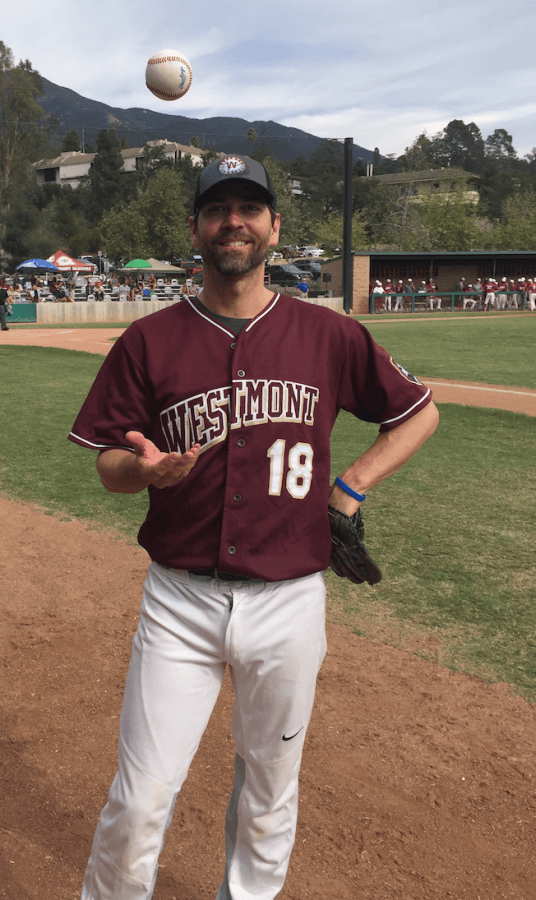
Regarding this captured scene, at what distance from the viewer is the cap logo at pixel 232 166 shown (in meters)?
2.28

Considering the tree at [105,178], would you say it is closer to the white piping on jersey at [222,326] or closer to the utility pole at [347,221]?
the utility pole at [347,221]

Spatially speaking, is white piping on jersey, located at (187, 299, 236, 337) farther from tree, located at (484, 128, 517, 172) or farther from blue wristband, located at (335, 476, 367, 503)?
tree, located at (484, 128, 517, 172)

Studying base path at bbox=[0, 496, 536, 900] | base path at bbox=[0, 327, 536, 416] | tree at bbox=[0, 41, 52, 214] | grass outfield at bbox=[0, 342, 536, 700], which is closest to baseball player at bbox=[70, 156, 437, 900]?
base path at bbox=[0, 496, 536, 900]

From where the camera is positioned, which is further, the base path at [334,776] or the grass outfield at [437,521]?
the grass outfield at [437,521]

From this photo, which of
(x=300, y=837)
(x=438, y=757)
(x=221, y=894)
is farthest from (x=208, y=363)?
(x=438, y=757)

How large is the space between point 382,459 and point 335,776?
1.55 metres

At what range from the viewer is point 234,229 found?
7.48ft

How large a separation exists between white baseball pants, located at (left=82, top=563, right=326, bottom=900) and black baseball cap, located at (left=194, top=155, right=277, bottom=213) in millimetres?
1127

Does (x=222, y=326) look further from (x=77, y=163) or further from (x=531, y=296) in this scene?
(x=77, y=163)

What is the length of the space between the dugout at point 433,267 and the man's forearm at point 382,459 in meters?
38.9

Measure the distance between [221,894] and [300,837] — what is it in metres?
0.63

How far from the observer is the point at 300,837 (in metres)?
2.90

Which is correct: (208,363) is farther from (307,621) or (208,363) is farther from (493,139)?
(493,139)

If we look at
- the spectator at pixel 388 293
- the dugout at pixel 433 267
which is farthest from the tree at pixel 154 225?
the spectator at pixel 388 293
